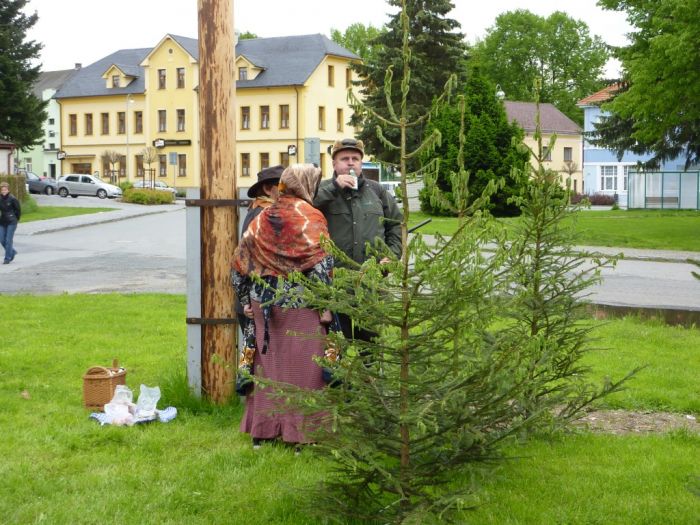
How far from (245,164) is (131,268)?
58.4 m

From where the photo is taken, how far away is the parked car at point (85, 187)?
201 ft

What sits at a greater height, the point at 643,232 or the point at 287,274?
the point at 287,274

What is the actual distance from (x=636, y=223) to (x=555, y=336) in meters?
31.7

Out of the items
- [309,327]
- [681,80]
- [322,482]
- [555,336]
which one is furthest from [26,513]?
[681,80]

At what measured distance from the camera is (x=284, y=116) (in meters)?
75.2

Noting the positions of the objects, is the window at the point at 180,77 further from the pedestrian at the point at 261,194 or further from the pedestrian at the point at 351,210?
the pedestrian at the point at 351,210

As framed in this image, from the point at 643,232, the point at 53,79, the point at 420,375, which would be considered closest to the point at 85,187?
the point at 643,232

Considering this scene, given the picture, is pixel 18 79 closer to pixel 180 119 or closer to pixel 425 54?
pixel 425 54

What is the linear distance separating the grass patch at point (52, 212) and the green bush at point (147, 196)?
245 inches

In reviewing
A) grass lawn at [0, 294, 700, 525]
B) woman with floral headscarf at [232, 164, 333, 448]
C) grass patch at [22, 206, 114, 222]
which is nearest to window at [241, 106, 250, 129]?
grass patch at [22, 206, 114, 222]

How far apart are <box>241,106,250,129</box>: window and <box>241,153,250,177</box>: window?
86.9 inches

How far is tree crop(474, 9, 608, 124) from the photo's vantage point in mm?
85375

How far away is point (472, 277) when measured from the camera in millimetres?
3977

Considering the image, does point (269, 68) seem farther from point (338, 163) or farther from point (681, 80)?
point (338, 163)
